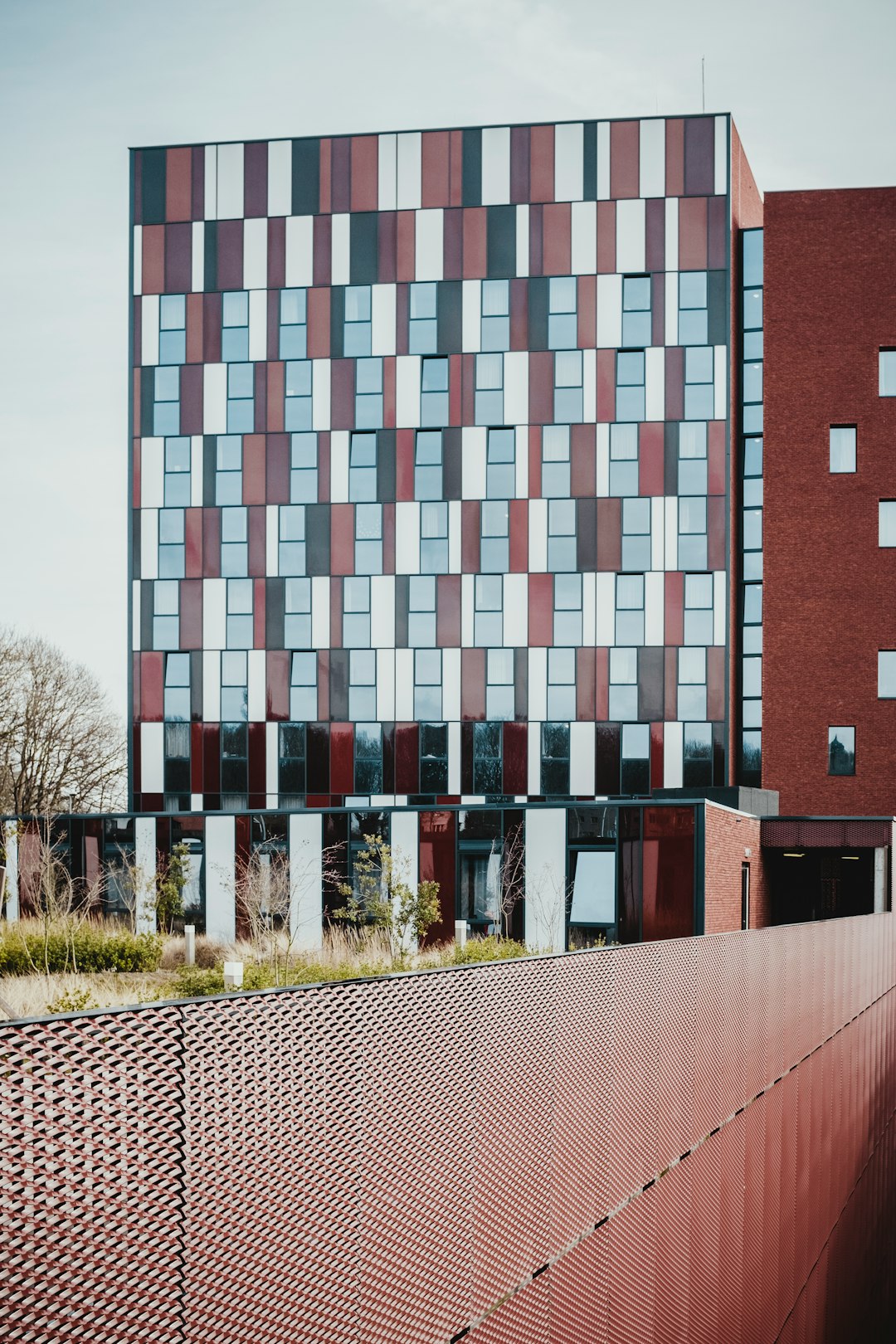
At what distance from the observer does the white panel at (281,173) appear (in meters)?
48.4

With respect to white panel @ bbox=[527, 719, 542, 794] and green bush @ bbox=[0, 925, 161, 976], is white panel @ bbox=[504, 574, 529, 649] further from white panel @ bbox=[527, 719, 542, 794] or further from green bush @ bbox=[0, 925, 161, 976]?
green bush @ bbox=[0, 925, 161, 976]

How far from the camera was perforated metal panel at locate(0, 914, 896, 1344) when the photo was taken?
10.4 feet

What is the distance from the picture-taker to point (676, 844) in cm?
2689

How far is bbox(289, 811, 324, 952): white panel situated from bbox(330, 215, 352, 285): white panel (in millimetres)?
21501

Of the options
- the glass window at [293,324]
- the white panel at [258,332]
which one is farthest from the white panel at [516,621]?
the white panel at [258,332]

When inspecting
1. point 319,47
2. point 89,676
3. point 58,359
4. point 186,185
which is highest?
point 319,47

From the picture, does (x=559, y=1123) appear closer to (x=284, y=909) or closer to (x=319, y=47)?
(x=284, y=909)

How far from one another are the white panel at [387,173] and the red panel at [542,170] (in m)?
4.79

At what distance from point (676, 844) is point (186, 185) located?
110 ft

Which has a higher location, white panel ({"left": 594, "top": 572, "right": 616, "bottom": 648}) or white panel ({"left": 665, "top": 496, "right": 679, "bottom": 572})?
white panel ({"left": 665, "top": 496, "right": 679, "bottom": 572})

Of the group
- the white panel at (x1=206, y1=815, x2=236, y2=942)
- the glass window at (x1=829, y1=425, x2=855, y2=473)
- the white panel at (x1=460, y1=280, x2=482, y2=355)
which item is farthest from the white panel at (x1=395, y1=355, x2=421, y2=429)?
the white panel at (x1=206, y1=815, x2=236, y2=942)

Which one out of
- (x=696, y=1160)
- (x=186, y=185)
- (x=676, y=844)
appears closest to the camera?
(x=696, y=1160)

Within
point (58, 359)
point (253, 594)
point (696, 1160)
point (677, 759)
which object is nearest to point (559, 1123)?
point (696, 1160)

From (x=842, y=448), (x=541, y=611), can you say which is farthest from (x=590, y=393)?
(x=842, y=448)
